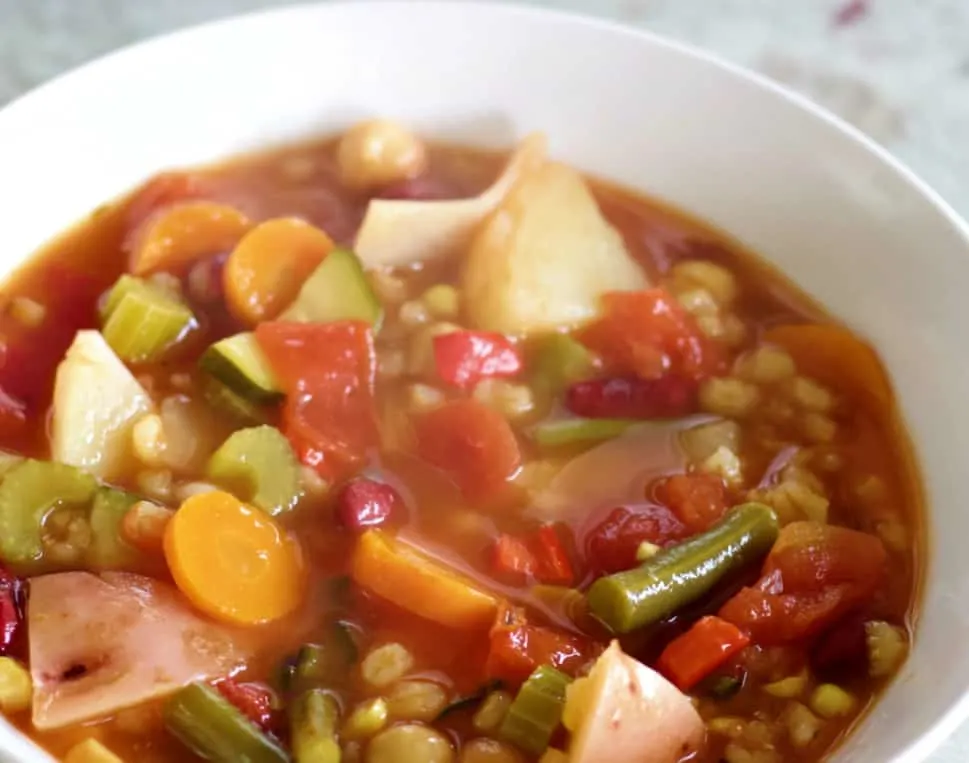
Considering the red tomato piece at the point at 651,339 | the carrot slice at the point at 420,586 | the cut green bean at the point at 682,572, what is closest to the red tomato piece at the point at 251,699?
the carrot slice at the point at 420,586

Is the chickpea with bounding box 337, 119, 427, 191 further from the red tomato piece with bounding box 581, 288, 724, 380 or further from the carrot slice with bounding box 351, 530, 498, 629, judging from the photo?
the carrot slice with bounding box 351, 530, 498, 629

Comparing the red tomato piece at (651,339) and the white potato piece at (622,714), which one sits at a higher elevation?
the red tomato piece at (651,339)

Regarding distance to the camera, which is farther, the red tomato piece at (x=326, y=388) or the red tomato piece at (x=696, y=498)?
the red tomato piece at (x=326, y=388)

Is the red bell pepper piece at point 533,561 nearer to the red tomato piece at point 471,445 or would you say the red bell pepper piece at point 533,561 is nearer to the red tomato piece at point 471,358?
the red tomato piece at point 471,445

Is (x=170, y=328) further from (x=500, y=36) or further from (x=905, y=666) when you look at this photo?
(x=905, y=666)

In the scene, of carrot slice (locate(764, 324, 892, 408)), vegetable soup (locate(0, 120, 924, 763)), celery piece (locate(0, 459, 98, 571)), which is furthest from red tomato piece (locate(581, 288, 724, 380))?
celery piece (locate(0, 459, 98, 571))

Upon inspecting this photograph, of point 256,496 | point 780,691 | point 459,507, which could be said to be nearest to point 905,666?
point 780,691
